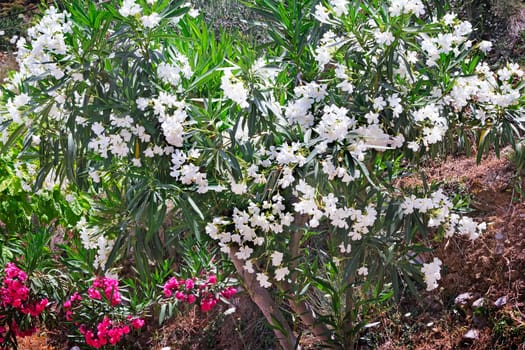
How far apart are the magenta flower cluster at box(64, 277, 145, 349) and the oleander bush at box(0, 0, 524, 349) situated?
1.14m

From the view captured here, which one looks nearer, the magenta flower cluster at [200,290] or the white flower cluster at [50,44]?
the white flower cluster at [50,44]

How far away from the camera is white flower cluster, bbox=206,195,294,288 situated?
2402 millimetres

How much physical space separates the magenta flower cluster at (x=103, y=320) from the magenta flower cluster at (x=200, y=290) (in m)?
0.28

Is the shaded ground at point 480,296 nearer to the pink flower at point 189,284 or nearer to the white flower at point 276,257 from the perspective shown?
the pink flower at point 189,284

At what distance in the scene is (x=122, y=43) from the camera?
92.7 inches

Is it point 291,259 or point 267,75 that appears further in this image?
point 291,259

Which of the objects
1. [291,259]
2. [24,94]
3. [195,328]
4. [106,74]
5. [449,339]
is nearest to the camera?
[106,74]

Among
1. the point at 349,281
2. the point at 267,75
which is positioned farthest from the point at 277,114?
the point at 349,281

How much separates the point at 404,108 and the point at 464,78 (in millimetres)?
237

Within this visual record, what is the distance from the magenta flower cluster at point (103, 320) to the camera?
12.4 ft

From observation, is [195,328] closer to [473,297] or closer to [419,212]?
[473,297]

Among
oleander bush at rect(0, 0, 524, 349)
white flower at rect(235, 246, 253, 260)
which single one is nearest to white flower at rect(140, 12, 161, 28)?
oleander bush at rect(0, 0, 524, 349)

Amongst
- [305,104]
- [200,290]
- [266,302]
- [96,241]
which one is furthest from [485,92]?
[200,290]

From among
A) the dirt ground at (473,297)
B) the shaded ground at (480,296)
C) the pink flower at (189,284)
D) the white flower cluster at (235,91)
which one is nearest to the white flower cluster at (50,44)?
the white flower cluster at (235,91)
